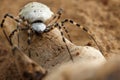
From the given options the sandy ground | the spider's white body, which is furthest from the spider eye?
the sandy ground

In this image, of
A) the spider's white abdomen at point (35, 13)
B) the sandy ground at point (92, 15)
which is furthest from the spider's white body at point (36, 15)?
the sandy ground at point (92, 15)

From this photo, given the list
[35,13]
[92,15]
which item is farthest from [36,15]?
[92,15]

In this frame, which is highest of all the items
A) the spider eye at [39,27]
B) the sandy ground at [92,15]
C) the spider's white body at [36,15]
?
the spider's white body at [36,15]

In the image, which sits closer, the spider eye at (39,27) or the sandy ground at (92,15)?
the spider eye at (39,27)

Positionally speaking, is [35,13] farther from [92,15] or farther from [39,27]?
[92,15]

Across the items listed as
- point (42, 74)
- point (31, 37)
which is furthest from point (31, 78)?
point (31, 37)

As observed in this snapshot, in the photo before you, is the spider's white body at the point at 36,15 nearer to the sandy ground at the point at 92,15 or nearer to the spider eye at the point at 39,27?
the spider eye at the point at 39,27

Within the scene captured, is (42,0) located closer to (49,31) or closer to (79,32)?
(79,32)

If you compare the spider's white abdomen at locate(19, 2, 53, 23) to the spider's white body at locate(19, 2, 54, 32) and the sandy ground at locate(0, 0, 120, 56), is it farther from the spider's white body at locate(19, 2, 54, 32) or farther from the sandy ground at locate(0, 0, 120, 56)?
the sandy ground at locate(0, 0, 120, 56)
